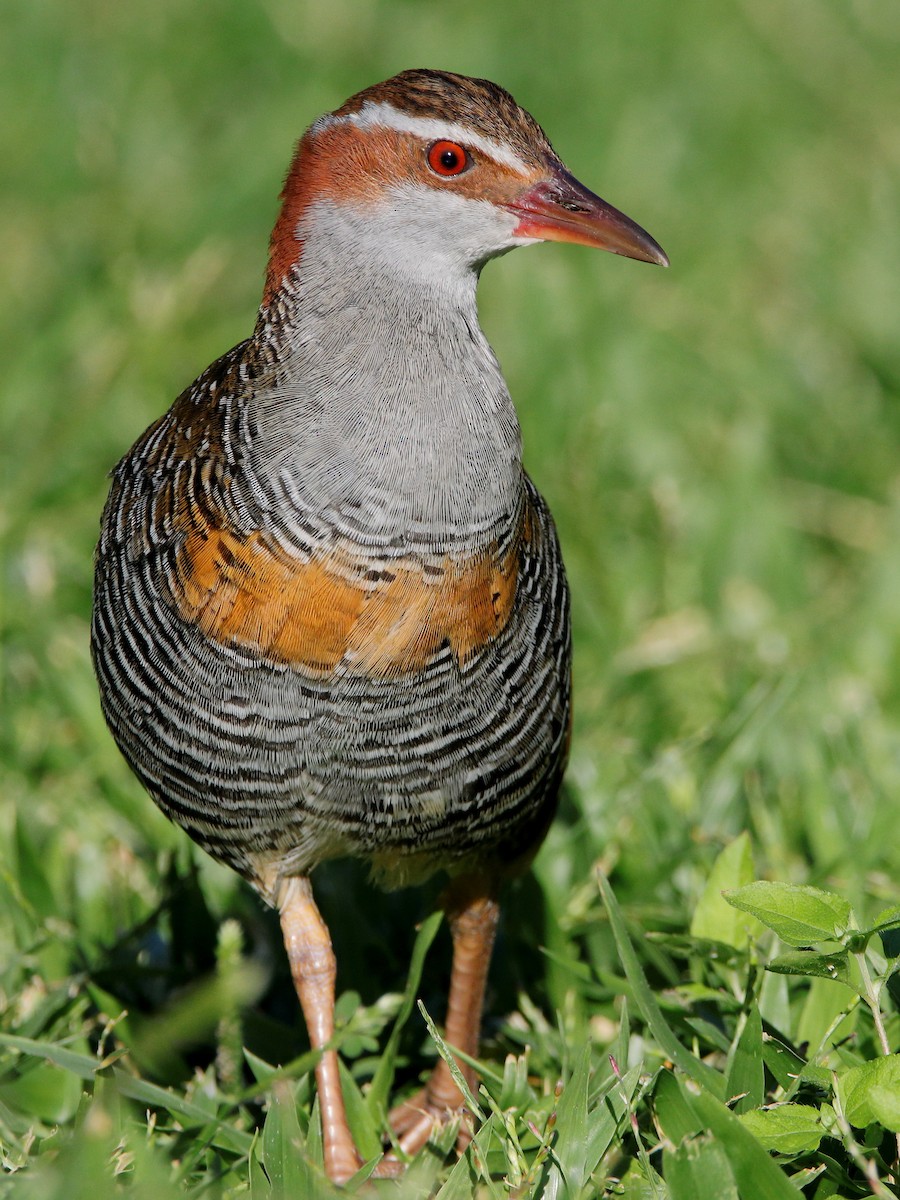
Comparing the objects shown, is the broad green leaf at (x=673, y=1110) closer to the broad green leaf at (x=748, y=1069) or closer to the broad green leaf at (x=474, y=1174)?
the broad green leaf at (x=748, y=1069)

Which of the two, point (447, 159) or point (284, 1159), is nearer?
point (284, 1159)

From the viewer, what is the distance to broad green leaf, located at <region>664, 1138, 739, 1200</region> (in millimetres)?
2664

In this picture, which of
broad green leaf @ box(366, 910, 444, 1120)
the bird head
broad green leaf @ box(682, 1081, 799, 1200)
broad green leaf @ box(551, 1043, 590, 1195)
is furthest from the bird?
broad green leaf @ box(682, 1081, 799, 1200)

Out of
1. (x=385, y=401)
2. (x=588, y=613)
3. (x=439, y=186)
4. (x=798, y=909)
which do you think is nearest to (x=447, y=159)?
(x=439, y=186)

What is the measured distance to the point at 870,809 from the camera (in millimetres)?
4301

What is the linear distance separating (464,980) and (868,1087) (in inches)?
46.1

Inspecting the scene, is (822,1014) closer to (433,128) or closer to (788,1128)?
(788,1128)

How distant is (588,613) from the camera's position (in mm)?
5289

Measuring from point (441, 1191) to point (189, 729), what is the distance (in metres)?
1.02

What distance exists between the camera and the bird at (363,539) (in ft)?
9.66

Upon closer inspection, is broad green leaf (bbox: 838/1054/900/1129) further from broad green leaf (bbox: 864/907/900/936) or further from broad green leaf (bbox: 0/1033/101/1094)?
broad green leaf (bbox: 0/1033/101/1094)

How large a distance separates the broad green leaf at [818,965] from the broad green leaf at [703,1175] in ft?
1.14

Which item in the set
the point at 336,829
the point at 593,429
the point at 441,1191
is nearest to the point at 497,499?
the point at 336,829

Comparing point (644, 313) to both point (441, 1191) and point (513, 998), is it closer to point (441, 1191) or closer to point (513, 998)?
point (513, 998)
